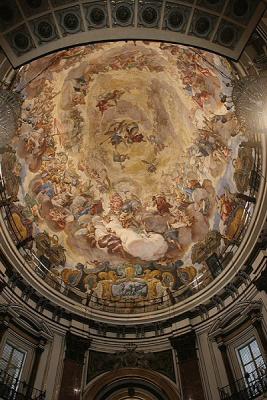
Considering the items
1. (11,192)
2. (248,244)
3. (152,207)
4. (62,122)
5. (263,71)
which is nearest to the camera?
(263,71)

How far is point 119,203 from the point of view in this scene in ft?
68.1

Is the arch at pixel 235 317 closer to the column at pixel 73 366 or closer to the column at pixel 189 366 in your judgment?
the column at pixel 189 366

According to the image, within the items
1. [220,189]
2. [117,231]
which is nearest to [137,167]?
[117,231]

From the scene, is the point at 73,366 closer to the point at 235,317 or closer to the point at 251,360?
the point at 235,317

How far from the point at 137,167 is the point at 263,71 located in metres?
12.5

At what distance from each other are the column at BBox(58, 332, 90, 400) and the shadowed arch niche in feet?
1.64

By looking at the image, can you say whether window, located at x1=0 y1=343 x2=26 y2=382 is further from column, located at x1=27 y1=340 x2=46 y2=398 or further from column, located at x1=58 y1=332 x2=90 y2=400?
column, located at x1=58 y1=332 x2=90 y2=400

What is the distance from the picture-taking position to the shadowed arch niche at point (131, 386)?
1354cm

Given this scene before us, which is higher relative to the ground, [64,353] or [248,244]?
[248,244]

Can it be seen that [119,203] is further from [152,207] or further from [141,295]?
[141,295]

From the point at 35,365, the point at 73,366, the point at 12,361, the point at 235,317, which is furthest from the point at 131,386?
the point at 235,317

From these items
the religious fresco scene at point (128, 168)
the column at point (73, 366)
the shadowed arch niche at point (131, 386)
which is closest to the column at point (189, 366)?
the shadowed arch niche at point (131, 386)

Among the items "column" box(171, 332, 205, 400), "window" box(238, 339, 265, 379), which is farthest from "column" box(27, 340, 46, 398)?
"window" box(238, 339, 265, 379)

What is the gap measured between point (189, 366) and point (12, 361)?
6780 millimetres
